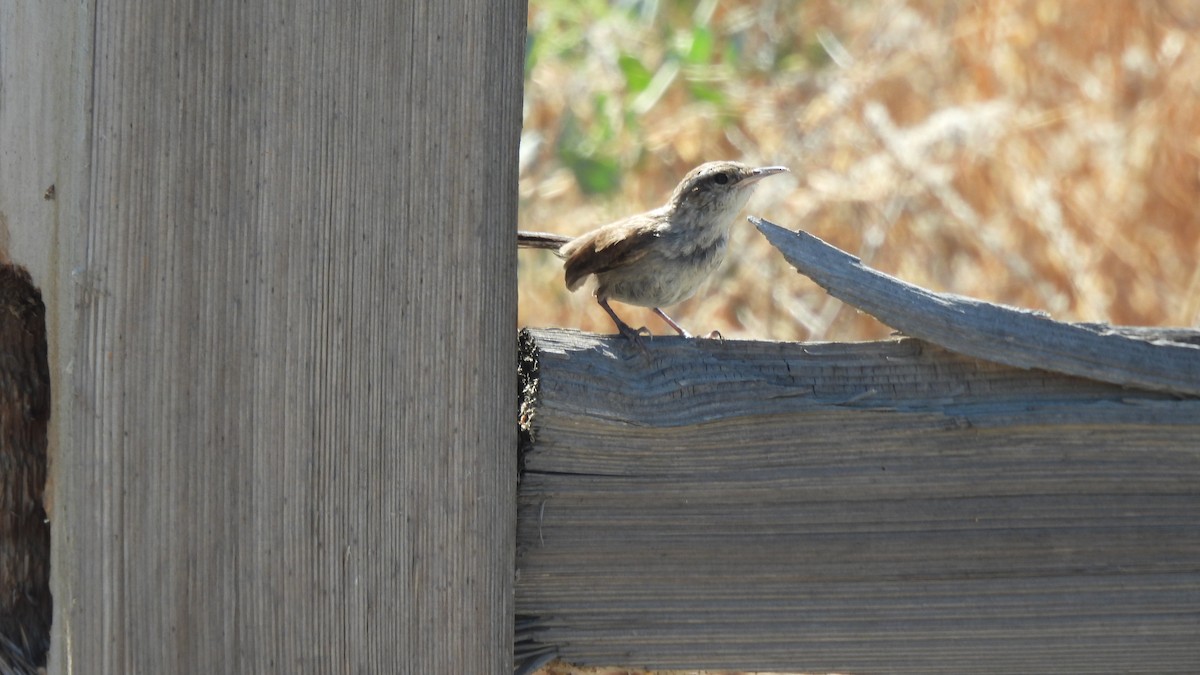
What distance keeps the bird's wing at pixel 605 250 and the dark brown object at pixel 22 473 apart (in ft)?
7.63

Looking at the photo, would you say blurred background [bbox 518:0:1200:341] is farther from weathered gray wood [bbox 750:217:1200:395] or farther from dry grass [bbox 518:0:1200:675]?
weathered gray wood [bbox 750:217:1200:395]

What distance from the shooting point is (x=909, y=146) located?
5746 millimetres

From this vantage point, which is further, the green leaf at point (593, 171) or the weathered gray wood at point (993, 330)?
the green leaf at point (593, 171)

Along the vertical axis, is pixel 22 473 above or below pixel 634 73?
below

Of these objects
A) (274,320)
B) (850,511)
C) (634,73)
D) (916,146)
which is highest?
(634,73)

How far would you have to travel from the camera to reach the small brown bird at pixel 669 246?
397 centimetres

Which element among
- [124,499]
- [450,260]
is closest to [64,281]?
[124,499]

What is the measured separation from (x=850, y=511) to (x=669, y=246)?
2.22 meters

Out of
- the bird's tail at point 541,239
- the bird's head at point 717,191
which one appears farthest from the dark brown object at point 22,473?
the bird's head at point 717,191

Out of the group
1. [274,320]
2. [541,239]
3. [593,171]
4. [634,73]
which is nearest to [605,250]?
[541,239]

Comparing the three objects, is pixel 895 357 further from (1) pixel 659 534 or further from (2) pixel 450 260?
(2) pixel 450 260

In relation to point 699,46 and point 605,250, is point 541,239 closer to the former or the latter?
point 605,250

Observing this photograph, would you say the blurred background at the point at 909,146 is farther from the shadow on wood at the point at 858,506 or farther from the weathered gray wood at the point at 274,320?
the weathered gray wood at the point at 274,320

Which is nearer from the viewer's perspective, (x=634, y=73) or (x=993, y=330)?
(x=993, y=330)
